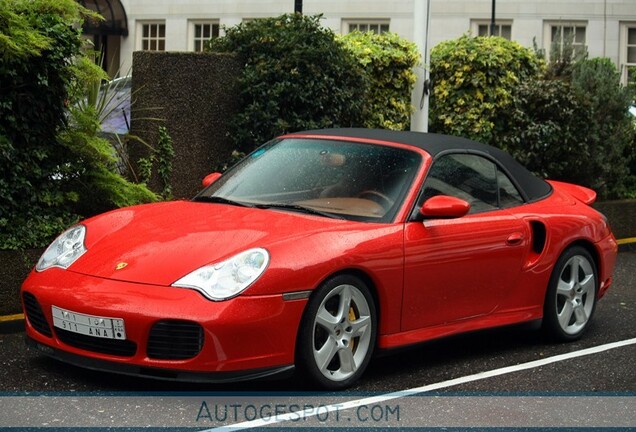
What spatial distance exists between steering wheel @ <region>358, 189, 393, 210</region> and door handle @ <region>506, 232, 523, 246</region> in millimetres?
928

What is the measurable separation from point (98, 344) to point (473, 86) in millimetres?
9089

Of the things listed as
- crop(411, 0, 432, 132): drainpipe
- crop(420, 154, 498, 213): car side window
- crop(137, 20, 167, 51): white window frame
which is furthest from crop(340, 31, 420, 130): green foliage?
crop(137, 20, 167, 51): white window frame

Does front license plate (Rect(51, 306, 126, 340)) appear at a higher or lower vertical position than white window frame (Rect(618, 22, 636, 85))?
lower

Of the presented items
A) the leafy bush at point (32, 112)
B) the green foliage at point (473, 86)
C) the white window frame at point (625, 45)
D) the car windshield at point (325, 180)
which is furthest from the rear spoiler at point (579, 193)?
the white window frame at point (625, 45)

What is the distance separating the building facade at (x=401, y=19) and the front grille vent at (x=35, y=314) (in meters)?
31.3

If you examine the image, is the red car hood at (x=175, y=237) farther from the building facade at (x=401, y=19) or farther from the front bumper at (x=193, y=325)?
the building facade at (x=401, y=19)

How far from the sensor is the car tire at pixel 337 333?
22.0ft

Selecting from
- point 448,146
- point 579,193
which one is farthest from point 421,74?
point 448,146

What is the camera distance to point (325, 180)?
7.74m

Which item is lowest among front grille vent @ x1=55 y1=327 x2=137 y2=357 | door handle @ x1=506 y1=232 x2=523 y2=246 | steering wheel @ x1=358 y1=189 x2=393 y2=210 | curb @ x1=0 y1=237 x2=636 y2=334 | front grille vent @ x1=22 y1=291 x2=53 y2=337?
curb @ x1=0 y1=237 x2=636 y2=334

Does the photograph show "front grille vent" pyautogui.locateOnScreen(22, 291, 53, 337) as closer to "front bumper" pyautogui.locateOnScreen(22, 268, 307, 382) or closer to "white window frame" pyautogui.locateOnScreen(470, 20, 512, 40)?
"front bumper" pyautogui.locateOnScreen(22, 268, 307, 382)

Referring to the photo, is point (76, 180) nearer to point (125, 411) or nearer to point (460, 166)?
point (460, 166)

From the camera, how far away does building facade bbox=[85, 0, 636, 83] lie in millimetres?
38844

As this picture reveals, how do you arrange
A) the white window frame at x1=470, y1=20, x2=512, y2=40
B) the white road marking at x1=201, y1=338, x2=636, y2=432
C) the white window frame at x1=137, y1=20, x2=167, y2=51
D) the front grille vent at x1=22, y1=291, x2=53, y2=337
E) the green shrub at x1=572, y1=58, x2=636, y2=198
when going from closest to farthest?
the white road marking at x1=201, y1=338, x2=636, y2=432 < the front grille vent at x1=22, y1=291, x2=53, y2=337 < the green shrub at x1=572, y1=58, x2=636, y2=198 < the white window frame at x1=470, y1=20, x2=512, y2=40 < the white window frame at x1=137, y1=20, x2=167, y2=51
